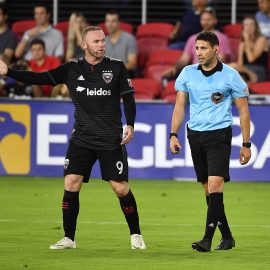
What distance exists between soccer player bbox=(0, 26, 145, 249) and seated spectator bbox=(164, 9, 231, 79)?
9071mm

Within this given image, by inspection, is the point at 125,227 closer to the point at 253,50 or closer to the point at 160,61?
the point at 253,50

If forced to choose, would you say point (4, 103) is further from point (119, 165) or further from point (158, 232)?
point (119, 165)

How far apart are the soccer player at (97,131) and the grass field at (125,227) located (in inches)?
16.0

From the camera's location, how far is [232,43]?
21.1m

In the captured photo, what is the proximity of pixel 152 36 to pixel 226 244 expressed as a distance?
1124cm

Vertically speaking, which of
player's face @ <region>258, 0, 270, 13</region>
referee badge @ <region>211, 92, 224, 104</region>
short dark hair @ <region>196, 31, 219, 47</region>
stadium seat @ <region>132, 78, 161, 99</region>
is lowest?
stadium seat @ <region>132, 78, 161, 99</region>

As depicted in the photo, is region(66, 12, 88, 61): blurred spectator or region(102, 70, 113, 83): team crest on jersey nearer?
region(102, 70, 113, 83): team crest on jersey

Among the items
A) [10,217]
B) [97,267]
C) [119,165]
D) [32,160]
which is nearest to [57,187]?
[32,160]

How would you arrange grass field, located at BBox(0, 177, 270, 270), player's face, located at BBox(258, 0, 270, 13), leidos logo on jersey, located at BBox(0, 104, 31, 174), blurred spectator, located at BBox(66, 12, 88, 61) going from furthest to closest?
blurred spectator, located at BBox(66, 12, 88, 61), player's face, located at BBox(258, 0, 270, 13), leidos logo on jersey, located at BBox(0, 104, 31, 174), grass field, located at BBox(0, 177, 270, 270)

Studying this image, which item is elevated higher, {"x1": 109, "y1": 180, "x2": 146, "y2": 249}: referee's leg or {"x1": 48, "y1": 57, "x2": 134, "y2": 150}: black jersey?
{"x1": 48, "y1": 57, "x2": 134, "y2": 150}: black jersey

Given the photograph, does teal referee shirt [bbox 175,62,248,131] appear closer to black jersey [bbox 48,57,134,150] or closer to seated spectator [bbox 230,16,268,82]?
black jersey [bbox 48,57,134,150]

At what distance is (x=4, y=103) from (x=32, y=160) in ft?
3.29

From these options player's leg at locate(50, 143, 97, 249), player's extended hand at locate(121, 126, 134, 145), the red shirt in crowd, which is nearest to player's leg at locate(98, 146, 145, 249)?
player's leg at locate(50, 143, 97, 249)

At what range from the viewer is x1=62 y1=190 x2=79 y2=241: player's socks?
10.8 m
